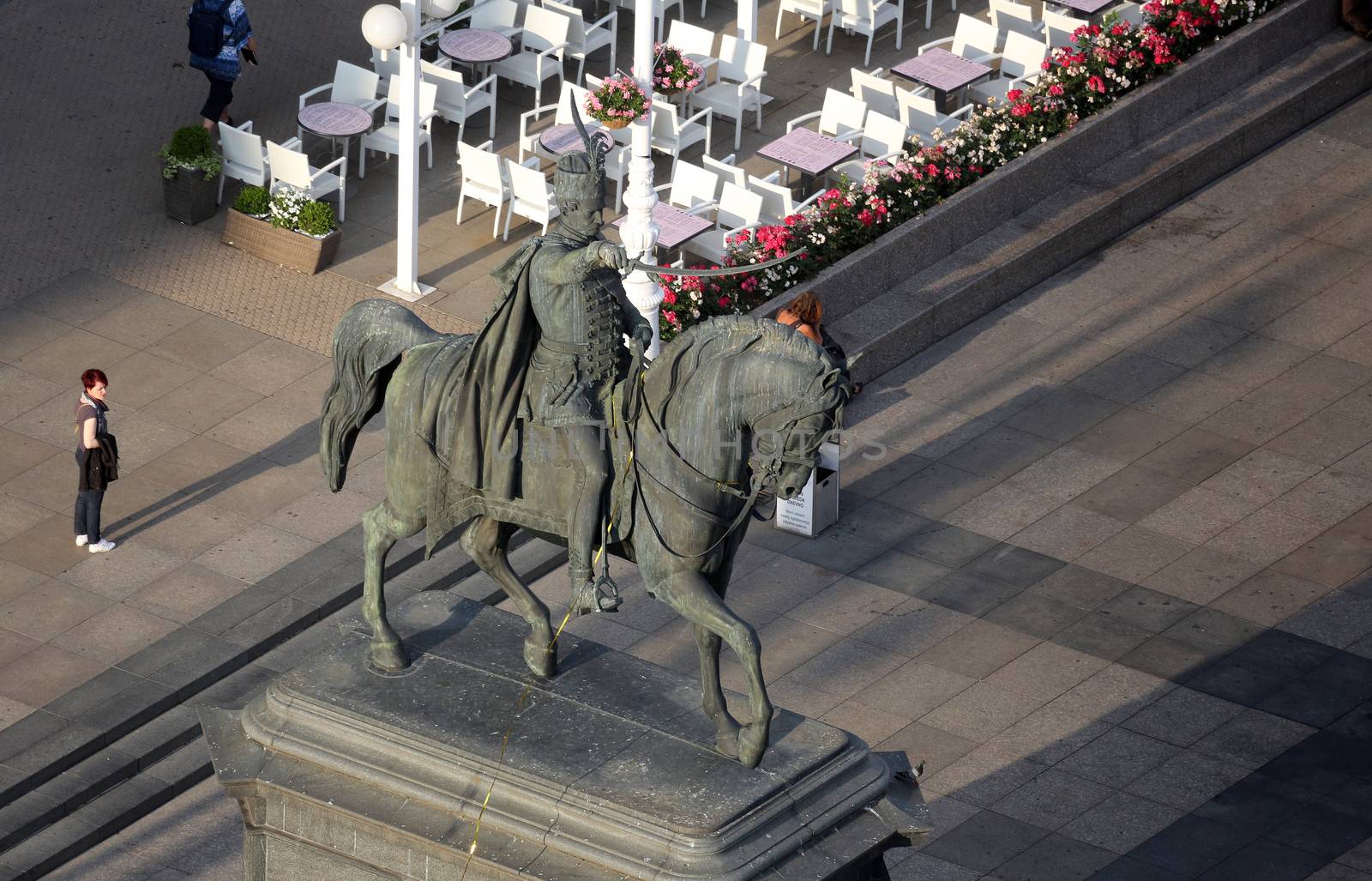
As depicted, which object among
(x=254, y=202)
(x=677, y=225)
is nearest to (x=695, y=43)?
(x=677, y=225)

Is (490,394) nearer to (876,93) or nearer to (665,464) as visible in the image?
Result: (665,464)

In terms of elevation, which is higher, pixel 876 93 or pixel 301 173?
pixel 876 93

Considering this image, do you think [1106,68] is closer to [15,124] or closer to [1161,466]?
[1161,466]

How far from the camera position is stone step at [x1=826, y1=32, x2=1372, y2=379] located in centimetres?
2459

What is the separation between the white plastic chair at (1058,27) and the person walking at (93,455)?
1199 centimetres

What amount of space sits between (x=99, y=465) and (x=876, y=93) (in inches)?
392

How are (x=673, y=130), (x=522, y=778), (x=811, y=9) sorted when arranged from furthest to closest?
1. (x=811, y=9)
2. (x=673, y=130)
3. (x=522, y=778)

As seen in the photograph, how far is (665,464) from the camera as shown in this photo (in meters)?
15.4

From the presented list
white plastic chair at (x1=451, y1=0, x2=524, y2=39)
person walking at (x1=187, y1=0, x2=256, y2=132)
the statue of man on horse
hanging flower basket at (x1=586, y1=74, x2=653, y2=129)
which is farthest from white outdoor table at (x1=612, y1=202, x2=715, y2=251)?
the statue of man on horse

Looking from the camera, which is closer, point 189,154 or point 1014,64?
point 189,154

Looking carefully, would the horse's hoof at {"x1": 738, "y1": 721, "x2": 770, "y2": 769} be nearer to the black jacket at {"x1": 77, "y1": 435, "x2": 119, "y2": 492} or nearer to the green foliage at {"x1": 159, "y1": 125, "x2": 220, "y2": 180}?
the black jacket at {"x1": 77, "y1": 435, "x2": 119, "y2": 492}

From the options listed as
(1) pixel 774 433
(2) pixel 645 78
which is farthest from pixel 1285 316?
(1) pixel 774 433

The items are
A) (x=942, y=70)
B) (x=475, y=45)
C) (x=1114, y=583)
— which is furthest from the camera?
(x=475, y=45)

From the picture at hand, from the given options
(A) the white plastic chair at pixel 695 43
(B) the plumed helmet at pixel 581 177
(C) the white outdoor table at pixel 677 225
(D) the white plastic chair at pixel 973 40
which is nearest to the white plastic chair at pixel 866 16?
(D) the white plastic chair at pixel 973 40
